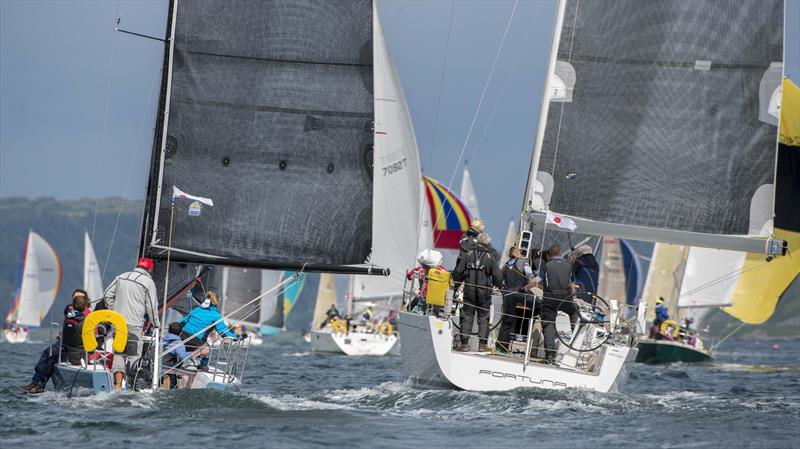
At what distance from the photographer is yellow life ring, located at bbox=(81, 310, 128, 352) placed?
14.1 meters

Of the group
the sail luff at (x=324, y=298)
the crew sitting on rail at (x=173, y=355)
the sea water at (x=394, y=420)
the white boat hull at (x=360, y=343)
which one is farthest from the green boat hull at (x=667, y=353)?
the sail luff at (x=324, y=298)

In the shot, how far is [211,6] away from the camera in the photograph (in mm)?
16453

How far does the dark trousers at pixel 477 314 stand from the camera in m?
16.2

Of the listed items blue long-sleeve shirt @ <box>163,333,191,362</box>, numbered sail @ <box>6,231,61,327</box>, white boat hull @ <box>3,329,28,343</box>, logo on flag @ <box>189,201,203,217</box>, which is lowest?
white boat hull @ <box>3,329,28,343</box>

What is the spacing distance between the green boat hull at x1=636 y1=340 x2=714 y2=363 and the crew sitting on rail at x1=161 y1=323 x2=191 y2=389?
71.0ft

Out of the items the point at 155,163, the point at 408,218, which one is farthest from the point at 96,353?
the point at 408,218

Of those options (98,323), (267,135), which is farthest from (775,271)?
(98,323)

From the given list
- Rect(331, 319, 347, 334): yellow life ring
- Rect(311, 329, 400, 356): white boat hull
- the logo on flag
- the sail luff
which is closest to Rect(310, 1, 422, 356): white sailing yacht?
Rect(311, 329, 400, 356): white boat hull

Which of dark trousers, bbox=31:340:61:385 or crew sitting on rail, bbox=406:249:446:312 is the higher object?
crew sitting on rail, bbox=406:249:446:312

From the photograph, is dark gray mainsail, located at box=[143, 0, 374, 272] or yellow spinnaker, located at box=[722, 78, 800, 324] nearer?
dark gray mainsail, located at box=[143, 0, 374, 272]

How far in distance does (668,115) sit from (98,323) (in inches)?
354

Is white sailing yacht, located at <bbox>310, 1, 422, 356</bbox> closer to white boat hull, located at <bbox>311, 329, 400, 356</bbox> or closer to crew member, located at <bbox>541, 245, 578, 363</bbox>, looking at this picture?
white boat hull, located at <bbox>311, 329, 400, 356</bbox>

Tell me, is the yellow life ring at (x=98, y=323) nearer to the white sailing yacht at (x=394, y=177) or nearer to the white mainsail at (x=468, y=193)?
the white sailing yacht at (x=394, y=177)

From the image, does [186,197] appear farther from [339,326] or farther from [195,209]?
[339,326]
